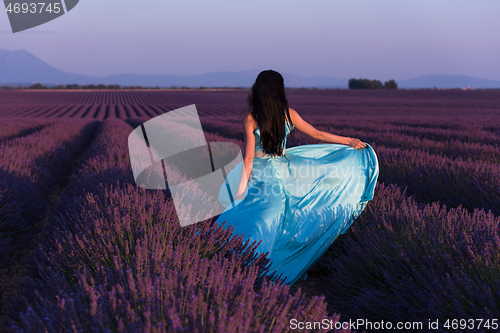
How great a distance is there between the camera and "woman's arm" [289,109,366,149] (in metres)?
2.41

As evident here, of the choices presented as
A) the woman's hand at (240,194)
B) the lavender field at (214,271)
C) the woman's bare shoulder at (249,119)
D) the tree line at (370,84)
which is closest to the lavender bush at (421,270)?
the lavender field at (214,271)

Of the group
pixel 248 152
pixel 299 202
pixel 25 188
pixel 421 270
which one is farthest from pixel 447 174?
pixel 25 188

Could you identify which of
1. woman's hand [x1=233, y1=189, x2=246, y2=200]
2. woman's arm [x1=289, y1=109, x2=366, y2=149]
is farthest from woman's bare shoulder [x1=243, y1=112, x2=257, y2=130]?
woman's hand [x1=233, y1=189, x2=246, y2=200]

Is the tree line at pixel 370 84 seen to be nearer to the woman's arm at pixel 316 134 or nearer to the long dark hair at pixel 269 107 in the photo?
the woman's arm at pixel 316 134

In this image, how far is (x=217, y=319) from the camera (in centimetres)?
93

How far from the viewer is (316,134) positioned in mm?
2477

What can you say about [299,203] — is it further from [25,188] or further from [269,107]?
[25,188]

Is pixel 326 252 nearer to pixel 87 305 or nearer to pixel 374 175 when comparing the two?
pixel 374 175

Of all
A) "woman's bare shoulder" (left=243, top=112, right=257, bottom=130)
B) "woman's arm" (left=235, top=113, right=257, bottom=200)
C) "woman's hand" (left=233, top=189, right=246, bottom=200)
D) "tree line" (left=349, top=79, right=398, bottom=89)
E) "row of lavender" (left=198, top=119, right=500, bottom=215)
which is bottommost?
"row of lavender" (left=198, top=119, right=500, bottom=215)

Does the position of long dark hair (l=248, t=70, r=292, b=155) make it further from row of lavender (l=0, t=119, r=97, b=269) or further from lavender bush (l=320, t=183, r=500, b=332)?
row of lavender (l=0, t=119, r=97, b=269)

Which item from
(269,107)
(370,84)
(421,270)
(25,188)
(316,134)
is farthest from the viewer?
(370,84)

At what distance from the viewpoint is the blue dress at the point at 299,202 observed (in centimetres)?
218

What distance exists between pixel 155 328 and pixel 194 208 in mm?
1310

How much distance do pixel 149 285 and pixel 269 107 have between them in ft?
5.00
